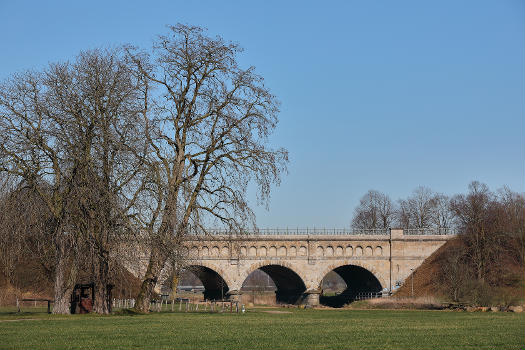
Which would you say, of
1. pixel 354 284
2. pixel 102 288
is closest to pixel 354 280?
pixel 354 284

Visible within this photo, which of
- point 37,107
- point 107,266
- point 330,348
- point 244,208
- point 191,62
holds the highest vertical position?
point 191,62

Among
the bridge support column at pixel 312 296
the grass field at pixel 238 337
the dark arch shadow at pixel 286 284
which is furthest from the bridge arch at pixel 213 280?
the grass field at pixel 238 337

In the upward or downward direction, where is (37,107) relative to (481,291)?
upward

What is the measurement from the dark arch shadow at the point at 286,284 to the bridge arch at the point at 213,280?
4672mm

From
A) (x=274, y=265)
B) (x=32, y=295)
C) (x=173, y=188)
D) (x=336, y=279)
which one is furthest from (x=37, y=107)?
(x=336, y=279)

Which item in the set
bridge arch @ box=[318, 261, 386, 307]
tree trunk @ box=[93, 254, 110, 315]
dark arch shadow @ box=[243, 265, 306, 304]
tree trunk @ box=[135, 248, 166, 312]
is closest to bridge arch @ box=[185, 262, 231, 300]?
dark arch shadow @ box=[243, 265, 306, 304]

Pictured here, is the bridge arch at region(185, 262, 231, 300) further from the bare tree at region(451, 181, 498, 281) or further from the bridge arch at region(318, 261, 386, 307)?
the bare tree at region(451, 181, 498, 281)

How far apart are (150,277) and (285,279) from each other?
4804 centimetres

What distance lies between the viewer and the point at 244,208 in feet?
129

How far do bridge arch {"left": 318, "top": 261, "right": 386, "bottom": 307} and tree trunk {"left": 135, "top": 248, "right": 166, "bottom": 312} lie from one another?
36822mm

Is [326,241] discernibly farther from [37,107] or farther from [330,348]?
[330,348]

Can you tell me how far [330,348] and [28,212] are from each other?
Result: 1892 cm

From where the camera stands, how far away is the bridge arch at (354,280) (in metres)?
76.4

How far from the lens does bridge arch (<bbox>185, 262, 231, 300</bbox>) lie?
73125 millimetres
